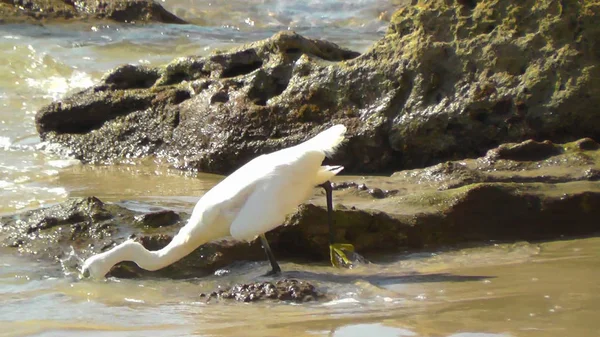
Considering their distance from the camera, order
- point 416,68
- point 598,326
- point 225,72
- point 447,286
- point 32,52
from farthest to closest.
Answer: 1. point 32,52
2. point 225,72
3. point 416,68
4. point 447,286
5. point 598,326

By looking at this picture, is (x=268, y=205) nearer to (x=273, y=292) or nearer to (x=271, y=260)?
(x=271, y=260)

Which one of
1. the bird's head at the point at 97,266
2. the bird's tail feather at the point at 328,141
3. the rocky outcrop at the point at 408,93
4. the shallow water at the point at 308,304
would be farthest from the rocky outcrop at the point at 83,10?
the bird's head at the point at 97,266

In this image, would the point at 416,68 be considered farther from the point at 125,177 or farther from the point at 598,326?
the point at 598,326

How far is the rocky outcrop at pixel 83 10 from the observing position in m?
17.5

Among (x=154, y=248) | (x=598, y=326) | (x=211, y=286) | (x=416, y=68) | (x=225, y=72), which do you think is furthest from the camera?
(x=225, y=72)

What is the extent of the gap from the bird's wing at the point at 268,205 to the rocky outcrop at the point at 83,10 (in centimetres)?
1310

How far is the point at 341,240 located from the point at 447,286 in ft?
3.25

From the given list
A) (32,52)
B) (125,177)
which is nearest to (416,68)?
(125,177)

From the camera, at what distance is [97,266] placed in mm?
5164

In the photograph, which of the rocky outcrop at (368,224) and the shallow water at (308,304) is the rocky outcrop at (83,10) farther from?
the rocky outcrop at (368,224)

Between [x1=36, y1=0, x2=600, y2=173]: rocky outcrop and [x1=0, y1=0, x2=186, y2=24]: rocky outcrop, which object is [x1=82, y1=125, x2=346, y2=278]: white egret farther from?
[x1=0, y1=0, x2=186, y2=24]: rocky outcrop

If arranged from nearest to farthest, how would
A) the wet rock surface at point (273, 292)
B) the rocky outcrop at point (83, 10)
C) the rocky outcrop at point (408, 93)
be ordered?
the wet rock surface at point (273, 292) → the rocky outcrop at point (408, 93) → the rocky outcrop at point (83, 10)

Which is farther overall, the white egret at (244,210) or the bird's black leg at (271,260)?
the bird's black leg at (271,260)

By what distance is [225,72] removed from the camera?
934cm
